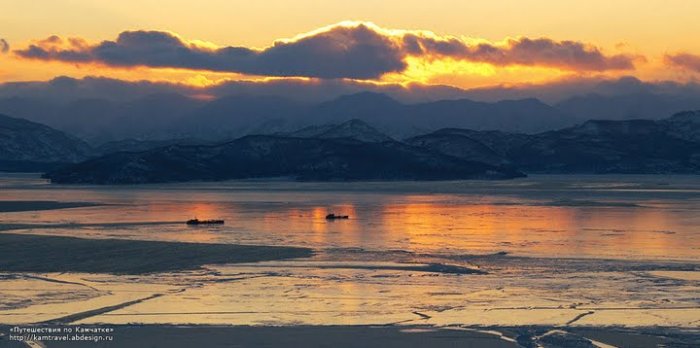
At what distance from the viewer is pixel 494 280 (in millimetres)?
46656

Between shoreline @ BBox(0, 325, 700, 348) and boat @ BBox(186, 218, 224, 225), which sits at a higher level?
boat @ BBox(186, 218, 224, 225)

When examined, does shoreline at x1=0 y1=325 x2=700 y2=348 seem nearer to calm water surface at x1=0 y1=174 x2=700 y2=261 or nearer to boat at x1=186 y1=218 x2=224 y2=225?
calm water surface at x1=0 y1=174 x2=700 y2=261

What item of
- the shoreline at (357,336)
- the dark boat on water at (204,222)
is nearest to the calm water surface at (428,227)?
the dark boat on water at (204,222)

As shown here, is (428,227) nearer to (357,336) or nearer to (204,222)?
(204,222)

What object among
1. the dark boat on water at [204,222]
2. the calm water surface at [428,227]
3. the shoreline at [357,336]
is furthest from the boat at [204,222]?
the shoreline at [357,336]

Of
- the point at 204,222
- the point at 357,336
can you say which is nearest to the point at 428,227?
the point at 204,222

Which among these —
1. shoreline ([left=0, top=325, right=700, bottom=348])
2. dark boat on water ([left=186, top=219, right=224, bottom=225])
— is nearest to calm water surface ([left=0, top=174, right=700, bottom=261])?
dark boat on water ([left=186, top=219, right=224, bottom=225])

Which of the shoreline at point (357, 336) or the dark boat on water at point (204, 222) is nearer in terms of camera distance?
the shoreline at point (357, 336)

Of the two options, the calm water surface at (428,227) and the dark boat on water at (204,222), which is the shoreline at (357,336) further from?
the dark boat on water at (204,222)

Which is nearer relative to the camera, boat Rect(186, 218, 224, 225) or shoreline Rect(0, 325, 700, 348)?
shoreline Rect(0, 325, 700, 348)

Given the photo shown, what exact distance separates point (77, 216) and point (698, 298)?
74.4m

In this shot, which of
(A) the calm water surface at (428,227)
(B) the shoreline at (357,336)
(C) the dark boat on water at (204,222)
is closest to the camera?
(B) the shoreline at (357,336)

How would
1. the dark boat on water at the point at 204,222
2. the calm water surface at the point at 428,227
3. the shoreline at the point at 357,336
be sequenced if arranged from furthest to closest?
the dark boat on water at the point at 204,222 < the calm water surface at the point at 428,227 < the shoreline at the point at 357,336

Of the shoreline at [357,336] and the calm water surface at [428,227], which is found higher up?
the calm water surface at [428,227]
